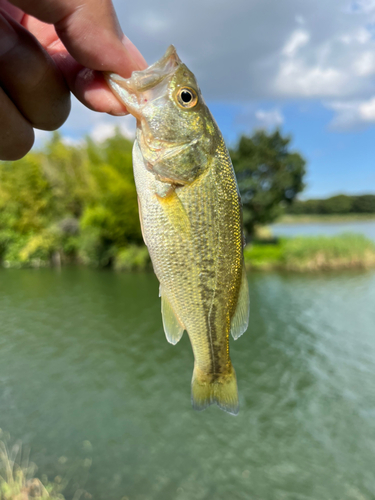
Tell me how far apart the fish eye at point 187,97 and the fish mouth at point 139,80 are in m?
0.11

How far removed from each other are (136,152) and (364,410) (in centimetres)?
1103

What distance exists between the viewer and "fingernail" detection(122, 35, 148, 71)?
5.98 ft

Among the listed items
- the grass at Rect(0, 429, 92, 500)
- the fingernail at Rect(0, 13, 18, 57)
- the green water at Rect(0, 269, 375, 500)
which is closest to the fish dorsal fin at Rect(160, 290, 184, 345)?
the fingernail at Rect(0, 13, 18, 57)

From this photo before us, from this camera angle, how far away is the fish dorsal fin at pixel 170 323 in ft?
6.74

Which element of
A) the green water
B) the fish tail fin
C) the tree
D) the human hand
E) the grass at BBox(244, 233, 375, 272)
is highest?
the tree

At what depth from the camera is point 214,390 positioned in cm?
215

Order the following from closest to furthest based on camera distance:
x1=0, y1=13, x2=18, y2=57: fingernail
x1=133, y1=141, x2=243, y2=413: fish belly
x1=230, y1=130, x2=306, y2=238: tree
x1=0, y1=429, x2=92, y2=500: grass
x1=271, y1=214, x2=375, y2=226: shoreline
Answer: x1=0, y1=13, x2=18, y2=57: fingernail
x1=133, y1=141, x2=243, y2=413: fish belly
x1=0, y1=429, x2=92, y2=500: grass
x1=230, y1=130, x2=306, y2=238: tree
x1=271, y1=214, x2=375, y2=226: shoreline

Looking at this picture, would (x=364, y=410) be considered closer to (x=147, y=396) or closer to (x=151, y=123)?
(x=147, y=396)

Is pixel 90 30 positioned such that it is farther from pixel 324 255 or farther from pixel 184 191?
pixel 324 255

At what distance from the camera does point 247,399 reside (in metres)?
10.8

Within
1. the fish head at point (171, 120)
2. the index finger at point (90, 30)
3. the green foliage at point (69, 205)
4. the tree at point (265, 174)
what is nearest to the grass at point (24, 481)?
the fish head at point (171, 120)

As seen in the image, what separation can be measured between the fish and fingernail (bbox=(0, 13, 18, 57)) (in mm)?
494

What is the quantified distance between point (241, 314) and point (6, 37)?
1.90 meters

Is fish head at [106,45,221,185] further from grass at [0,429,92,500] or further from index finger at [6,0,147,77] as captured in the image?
grass at [0,429,92,500]
